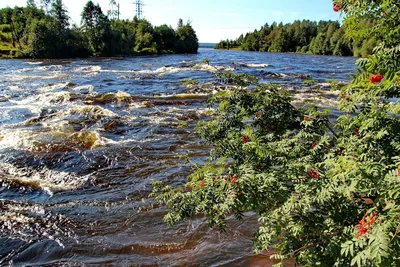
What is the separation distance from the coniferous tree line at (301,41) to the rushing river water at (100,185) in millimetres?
63676

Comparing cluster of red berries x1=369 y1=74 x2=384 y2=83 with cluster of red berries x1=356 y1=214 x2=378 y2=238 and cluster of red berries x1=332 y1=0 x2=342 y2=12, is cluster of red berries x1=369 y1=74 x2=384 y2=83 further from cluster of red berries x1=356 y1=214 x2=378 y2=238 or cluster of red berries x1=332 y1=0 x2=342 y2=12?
cluster of red berries x1=356 y1=214 x2=378 y2=238

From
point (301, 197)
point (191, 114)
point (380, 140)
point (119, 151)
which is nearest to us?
point (301, 197)

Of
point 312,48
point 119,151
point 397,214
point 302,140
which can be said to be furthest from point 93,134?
point 312,48

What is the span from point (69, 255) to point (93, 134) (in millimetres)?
7646

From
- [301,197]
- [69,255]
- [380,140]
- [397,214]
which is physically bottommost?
[69,255]

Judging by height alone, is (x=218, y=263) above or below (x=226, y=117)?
below

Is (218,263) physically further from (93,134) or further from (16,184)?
(93,134)

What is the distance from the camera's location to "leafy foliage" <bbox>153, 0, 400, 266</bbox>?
272 centimetres

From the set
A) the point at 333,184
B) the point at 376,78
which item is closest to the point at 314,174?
the point at 333,184

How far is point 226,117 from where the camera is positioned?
17.0 ft

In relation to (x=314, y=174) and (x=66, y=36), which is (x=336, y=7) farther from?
(x=66, y=36)

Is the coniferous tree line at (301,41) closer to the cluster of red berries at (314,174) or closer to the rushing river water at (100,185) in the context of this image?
the rushing river water at (100,185)

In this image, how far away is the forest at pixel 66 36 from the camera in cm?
5281

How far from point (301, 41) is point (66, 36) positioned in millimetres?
72424
